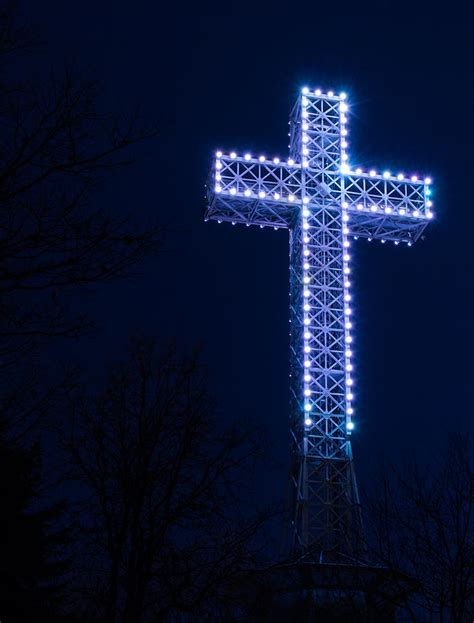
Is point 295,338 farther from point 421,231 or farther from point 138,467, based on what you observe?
point 138,467

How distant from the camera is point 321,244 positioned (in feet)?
77.4

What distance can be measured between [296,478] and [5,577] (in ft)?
32.3

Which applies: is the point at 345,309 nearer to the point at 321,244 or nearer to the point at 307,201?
the point at 321,244

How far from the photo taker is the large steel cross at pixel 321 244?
21438mm

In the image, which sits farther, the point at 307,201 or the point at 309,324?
the point at 307,201

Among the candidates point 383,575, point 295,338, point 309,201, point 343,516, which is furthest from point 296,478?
point 309,201

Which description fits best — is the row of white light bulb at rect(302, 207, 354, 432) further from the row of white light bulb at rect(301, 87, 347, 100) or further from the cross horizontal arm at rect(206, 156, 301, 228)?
the row of white light bulb at rect(301, 87, 347, 100)

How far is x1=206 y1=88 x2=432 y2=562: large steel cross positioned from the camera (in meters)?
21.4

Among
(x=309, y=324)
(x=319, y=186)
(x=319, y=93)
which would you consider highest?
(x=319, y=93)

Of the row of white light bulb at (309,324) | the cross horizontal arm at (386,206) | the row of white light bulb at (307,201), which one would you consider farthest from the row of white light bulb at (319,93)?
the row of white light bulb at (309,324)

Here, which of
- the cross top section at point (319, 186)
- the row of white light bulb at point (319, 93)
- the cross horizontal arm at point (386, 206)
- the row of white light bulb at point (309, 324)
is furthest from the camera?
the row of white light bulb at point (319, 93)

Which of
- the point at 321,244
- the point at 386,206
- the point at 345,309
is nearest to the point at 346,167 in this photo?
the point at 386,206

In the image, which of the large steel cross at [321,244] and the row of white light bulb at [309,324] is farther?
the row of white light bulb at [309,324]

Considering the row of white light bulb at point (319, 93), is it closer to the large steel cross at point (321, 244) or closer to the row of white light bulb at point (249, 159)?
the large steel cross at point (321, 244)
